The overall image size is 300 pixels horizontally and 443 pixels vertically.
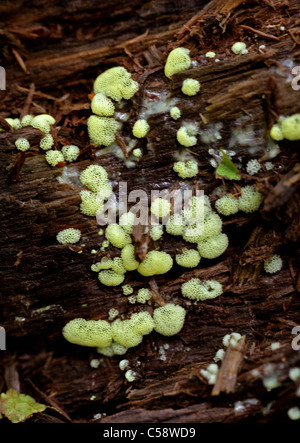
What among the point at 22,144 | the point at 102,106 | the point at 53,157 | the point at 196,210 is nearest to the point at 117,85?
the point at 102,106

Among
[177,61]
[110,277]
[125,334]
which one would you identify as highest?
[177,61]

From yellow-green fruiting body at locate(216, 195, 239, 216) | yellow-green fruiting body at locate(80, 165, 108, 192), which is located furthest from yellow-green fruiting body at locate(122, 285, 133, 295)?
yellow-green fruiting body at locate(216, 195, 239, 216)

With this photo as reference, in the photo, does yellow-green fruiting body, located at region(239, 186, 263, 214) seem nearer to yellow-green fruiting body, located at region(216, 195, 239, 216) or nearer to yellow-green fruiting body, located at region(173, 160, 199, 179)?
yellow-green fruiting body, located at region(216, 195, 239, 216)

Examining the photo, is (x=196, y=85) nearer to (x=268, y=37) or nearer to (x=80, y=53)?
(x=268, y=37)

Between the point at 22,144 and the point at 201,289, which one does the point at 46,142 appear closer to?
the point at 22,144
